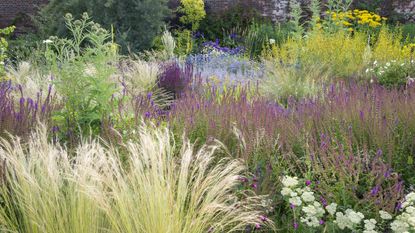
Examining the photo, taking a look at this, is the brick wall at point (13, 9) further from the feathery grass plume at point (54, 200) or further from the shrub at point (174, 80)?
the feathery grass plume at point (54, 200)

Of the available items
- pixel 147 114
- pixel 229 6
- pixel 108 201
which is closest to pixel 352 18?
pixel 229 6

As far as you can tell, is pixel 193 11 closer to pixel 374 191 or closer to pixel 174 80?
pixel 174 80

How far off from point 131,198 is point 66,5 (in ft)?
33.4

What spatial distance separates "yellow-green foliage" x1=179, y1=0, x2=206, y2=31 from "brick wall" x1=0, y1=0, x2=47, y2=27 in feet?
15.6

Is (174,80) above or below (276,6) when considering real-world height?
below

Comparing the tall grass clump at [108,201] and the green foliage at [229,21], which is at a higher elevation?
the tall grass clump at [108,201]

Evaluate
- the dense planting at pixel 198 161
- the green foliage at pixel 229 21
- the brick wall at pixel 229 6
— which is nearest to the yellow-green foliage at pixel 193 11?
the green foliage at pixel 229 21

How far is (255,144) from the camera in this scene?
324 cm

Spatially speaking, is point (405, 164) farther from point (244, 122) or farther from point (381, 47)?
point (381, 47)

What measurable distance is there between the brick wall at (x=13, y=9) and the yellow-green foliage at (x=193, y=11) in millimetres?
4748

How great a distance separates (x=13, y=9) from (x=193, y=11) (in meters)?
5.64

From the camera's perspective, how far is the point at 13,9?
15.5 metres

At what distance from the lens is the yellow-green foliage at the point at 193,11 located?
13.9 meters

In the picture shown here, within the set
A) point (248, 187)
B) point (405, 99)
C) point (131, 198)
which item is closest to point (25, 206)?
point (131, 198)
